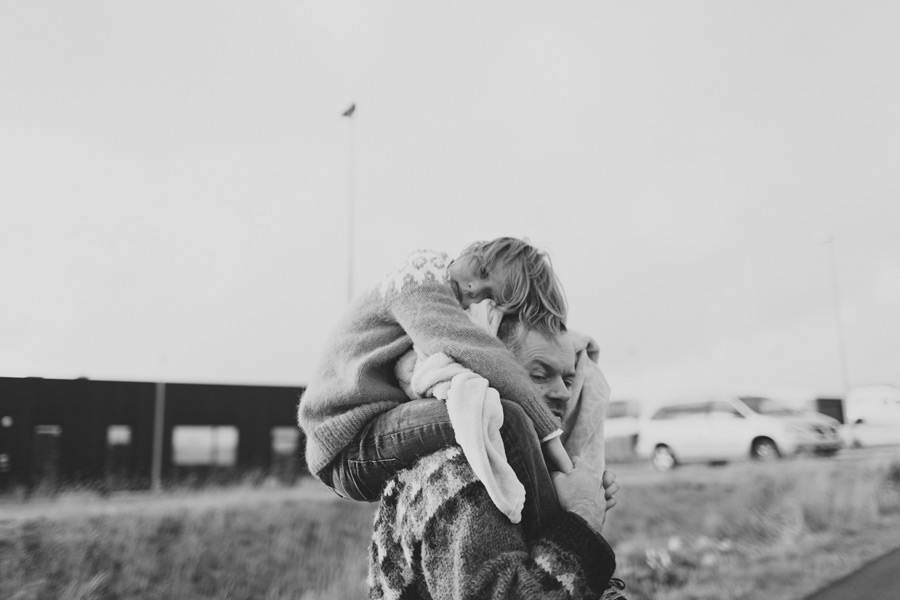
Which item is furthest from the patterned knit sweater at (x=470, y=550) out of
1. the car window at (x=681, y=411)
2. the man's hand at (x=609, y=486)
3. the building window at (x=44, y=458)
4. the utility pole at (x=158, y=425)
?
the utility pole at (x=158, y=425)

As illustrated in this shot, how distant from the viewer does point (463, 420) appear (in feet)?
4.81

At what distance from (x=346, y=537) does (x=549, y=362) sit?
718 cm

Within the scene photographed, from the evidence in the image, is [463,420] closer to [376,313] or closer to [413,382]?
[413,382]

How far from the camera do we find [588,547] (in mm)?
1491

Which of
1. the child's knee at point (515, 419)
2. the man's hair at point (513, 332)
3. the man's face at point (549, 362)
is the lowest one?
the child's knee at point (515, 419)

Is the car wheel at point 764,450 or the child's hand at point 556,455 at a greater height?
the child's hand at point 556,455

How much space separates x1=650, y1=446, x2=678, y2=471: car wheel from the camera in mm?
15086

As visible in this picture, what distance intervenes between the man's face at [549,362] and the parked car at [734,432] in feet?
44.3

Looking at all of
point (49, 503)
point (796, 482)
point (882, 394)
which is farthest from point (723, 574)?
point (882, 394)

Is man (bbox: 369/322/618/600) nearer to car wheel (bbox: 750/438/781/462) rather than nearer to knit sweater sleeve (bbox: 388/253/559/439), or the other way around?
knit sweater sleeve (bbox: 388/253/559/439)

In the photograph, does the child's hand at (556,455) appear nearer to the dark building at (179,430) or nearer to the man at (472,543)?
the man at (472,543)

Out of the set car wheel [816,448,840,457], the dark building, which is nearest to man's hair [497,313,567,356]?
the dark building

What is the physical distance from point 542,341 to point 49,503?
692 centimetres

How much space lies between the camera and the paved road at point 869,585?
23.5ft
